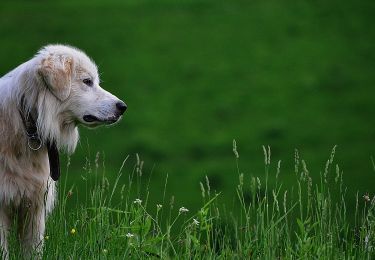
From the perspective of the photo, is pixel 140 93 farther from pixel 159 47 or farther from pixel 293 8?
pixel 293 8

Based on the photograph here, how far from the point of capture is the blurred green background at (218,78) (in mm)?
23969

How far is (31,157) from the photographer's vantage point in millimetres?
7812

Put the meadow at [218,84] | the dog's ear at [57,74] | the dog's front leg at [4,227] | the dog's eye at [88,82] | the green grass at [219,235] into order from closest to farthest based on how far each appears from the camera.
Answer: the green grass at [219,235], the dog's front leg at [4,227], the dog's ear at [57,74], the dog's eye at [88,82], the meadow at [218,84]

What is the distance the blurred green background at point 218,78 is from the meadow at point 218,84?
0.04m

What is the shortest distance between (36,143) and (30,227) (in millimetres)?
651

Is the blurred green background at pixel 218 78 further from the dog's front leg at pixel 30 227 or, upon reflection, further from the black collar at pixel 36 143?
the dog's front leg at pixel 30 227

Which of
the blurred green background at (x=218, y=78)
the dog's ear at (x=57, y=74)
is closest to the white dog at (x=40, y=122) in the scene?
the dog's ear at (x=57, y=74)

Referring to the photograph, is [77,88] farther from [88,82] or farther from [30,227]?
[30,227]

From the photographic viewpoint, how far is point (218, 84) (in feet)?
92.8

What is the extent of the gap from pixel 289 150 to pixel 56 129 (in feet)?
54.8

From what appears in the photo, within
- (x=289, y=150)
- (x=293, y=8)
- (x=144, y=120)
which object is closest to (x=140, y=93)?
(x=144, y=120)

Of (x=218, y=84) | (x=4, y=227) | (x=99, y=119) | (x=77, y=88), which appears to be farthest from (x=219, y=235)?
(x=218, y=84)

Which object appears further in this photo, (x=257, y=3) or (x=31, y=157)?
(x=257, y=3)

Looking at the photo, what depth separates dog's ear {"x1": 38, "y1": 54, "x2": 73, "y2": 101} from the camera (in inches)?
312
